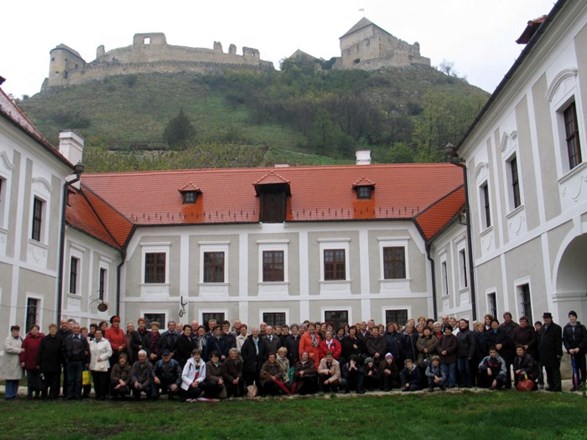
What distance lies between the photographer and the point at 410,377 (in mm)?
13508

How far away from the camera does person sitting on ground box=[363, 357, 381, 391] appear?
45.0 ft

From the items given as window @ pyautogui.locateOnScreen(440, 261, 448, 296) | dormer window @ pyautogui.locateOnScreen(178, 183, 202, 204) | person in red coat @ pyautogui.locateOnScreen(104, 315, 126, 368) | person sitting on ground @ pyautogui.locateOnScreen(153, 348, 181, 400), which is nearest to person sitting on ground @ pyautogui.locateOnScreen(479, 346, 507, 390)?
person sitting on ground @ pyautogui.locateOnScreen(153, 348, 181, 400)

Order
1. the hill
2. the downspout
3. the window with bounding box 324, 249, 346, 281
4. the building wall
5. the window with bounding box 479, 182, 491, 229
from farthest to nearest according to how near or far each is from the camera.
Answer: the hill
the window with bounding box 324, 249, 346, 281
the building wall
the downspout
the window with bounding box 479, 182, 491, 229

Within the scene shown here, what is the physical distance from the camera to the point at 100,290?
2484 centimetres

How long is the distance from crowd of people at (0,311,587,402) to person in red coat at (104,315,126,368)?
0.02m

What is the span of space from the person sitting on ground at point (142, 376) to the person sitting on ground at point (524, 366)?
674 cm

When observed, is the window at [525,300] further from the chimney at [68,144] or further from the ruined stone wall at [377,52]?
the ruined stone wall at [377,52]

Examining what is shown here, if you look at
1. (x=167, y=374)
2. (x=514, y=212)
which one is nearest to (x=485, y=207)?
(x=514, y=212)

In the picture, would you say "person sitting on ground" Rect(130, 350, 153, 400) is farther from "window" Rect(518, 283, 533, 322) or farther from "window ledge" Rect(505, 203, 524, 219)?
"window ledge" Rect(505, 203, 524, 219)

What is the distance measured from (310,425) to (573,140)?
25.4 ft

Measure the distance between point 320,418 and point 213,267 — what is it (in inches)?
675

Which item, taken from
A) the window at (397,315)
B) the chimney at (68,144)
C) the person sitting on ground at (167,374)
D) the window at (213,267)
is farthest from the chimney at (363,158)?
the person sitting on ground at (167,374)

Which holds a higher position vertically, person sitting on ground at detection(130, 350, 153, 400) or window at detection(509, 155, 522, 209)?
window at detection(509, 155, 522, 209)

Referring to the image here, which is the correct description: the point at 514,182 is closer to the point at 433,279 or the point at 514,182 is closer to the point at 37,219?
the point at 433,279
